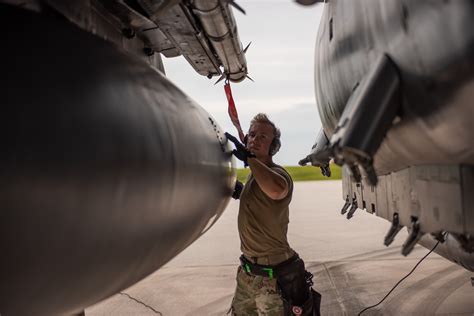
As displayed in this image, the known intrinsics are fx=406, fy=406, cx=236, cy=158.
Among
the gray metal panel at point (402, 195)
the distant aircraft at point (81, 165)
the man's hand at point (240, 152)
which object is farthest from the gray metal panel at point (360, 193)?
the distant aircraft at point (81, 165)

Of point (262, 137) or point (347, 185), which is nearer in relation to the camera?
point (262, 137)

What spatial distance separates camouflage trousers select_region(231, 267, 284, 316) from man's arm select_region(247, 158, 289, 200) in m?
0.55

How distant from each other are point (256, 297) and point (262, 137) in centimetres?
104

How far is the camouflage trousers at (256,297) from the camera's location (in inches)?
98.7

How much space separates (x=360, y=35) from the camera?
148 cm

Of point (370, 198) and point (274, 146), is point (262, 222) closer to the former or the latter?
point (274, 146)

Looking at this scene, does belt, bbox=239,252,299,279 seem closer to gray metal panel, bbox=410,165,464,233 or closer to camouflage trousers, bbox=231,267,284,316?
camouflage trousers, bbox=231,267,284,316

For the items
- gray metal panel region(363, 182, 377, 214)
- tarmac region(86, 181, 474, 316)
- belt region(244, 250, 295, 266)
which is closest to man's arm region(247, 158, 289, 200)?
belt region(244, 250, 295, 266)

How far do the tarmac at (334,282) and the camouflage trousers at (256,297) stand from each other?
1218mm

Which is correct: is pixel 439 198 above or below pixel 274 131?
below

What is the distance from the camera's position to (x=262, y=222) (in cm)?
265

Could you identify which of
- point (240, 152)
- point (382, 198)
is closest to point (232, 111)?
point (240, 152)

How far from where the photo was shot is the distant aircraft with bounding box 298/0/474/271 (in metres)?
0.97

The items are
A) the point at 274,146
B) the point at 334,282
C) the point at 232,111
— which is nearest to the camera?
the point at 274,146
